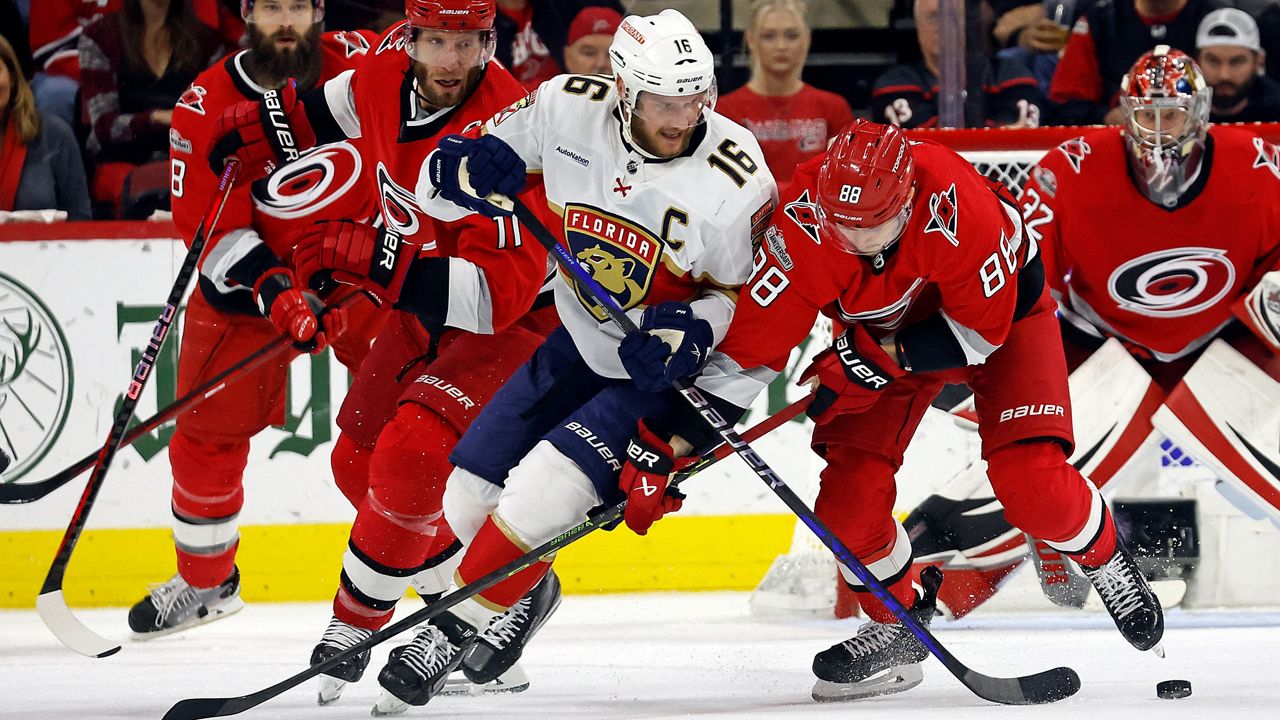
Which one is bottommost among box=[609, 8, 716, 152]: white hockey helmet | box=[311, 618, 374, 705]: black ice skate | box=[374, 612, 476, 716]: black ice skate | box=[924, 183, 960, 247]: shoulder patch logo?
box=[311, 618, 374, 705]: black ice skate

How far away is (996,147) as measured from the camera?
4469 millimetres

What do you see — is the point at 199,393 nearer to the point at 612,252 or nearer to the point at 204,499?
the point at 204,499

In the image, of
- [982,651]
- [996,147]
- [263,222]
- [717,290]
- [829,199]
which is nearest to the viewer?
[829,199]

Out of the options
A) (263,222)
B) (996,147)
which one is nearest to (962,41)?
(996,147)

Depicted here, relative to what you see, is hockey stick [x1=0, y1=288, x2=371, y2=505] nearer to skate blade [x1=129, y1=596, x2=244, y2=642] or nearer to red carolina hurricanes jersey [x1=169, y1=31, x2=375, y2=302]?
red carolina hurricanes jersey [x1=169, y1=31, x2=375, y2=302]

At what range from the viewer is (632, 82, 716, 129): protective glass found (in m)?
3.08

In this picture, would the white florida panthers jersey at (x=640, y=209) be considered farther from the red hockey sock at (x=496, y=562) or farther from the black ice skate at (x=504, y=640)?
the black ice skate at (x=504, y=640)

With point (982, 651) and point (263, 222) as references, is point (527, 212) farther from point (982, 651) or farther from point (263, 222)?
point (982, 651)

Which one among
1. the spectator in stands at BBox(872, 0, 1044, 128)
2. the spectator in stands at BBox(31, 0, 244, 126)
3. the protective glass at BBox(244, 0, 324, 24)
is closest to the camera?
the protective glass at BBox(244, 0, 324, 24)

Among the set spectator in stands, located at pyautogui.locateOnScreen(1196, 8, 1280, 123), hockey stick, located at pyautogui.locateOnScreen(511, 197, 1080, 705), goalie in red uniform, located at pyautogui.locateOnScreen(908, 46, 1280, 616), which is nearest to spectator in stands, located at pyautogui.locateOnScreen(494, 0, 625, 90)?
goalie in red uniform, located at pyautogui.locateOnScreen(908, 46, 1280, 616)

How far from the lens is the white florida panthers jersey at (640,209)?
3137 millimetres

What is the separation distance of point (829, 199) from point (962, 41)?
1.84 m

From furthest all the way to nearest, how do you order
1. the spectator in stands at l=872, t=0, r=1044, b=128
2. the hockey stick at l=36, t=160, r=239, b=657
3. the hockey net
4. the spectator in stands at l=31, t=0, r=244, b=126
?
1. the spectator in stands at l=31, t=0, r=244, b=126
2. the spectator in stands at l=872, t=0, r=1044, b=128
3. the hockey net
4. the hockey stick at l=36, t=160, r=239, b=657

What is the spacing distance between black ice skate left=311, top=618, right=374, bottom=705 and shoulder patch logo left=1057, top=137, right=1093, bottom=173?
2.10 m
